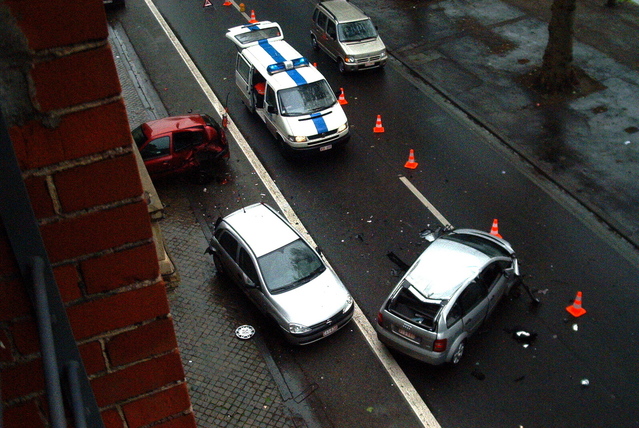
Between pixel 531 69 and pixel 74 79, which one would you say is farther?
pixel 531 69

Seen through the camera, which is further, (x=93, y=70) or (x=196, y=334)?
(x=196, y=334)

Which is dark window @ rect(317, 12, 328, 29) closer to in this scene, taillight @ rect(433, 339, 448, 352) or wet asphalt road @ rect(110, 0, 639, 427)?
wet asphalt road @ rect(110, 0, 639, 427)

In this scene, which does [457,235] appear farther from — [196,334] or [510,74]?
Answer: [510,74]

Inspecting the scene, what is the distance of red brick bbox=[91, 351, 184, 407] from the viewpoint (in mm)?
2342

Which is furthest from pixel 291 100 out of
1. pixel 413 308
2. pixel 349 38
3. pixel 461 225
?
pixel 413 308

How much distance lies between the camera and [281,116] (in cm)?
1791

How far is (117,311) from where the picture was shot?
7.44 feet

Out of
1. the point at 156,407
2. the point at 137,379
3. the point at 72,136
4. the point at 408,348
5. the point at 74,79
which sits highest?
the point at 74,79

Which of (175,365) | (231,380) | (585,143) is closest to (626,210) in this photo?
(585,143)

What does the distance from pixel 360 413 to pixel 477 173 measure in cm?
809

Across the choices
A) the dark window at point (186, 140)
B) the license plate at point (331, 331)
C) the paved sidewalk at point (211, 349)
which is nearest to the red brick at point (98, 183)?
the paved sidewalk at point (211, 349)

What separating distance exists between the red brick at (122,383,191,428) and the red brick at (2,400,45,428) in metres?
0.36

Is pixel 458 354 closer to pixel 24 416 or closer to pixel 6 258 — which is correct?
pixel 24 416

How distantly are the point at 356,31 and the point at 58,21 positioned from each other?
2125cm
